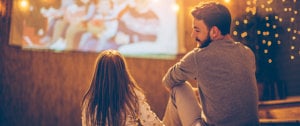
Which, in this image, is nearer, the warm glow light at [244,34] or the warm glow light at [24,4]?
the warm glow light at [24,4]

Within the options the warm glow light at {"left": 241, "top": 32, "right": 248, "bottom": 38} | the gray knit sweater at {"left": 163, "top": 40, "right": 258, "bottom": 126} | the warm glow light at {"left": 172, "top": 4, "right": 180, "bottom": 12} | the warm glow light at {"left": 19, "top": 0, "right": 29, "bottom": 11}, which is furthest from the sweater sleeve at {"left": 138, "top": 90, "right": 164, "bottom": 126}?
the warm glow light at {"left": 241, "top": 32, "right": 248, "bottom": 38}

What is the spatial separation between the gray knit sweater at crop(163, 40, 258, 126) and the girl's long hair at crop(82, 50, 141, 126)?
1.58ft

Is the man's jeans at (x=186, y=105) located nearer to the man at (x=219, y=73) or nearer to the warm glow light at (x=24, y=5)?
the man at (x=219, y=73)

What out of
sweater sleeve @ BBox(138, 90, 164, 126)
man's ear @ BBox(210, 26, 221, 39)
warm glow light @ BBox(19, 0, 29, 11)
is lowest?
sweater sleeve @ BBox(138, 90, 164, 126)

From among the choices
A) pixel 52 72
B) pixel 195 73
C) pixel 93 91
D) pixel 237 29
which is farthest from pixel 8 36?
pixel 237 29

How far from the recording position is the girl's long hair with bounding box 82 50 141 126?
1.96 m

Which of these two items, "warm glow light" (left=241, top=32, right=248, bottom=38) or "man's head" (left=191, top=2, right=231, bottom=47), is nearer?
"man's head" (left=191, top=2, right=231, bottom=47)

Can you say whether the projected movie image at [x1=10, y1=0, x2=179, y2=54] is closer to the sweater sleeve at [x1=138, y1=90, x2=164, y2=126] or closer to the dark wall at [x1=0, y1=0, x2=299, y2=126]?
the dark wall at [x1=0, y1=0, x2=299, y2=126]

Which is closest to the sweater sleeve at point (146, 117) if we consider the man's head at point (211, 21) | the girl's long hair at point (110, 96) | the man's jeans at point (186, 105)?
the girl's long hair at point (110, 96)

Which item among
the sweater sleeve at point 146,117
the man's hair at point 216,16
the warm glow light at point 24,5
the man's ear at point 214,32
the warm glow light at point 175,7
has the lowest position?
the sweater sleeve at point 146,117

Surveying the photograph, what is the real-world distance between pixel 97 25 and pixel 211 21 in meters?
1.96

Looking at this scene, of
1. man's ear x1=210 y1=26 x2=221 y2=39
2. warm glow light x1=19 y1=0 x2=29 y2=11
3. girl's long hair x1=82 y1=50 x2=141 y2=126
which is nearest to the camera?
man's ear x1=210 y1=26 x2=221 y2=39

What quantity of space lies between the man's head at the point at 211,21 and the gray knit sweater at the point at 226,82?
0.29ft

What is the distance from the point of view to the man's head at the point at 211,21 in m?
1.86
